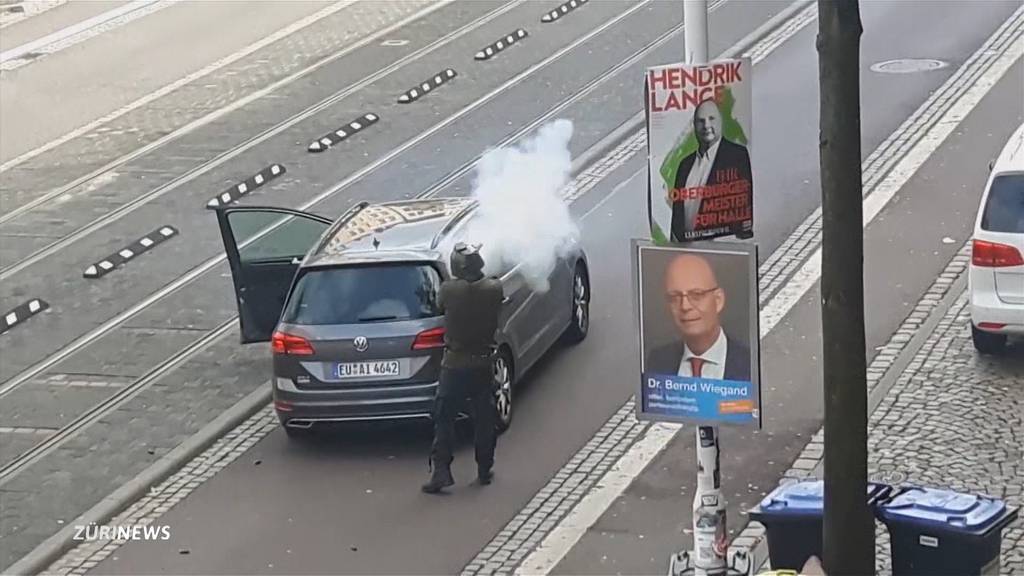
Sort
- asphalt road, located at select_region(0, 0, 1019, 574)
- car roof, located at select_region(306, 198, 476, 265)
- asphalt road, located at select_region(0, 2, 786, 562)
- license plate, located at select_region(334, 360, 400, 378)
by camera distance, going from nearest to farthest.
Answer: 1. asphalt road, located at select_region(0, 0, 1019, 574)
2. license plate, located at select_region(334, 360, 400, 378)
3. car roof, located at select_region(306, 198, 476, 265)
4. asphalt road, located at select_region(0, 2, 786, 562)

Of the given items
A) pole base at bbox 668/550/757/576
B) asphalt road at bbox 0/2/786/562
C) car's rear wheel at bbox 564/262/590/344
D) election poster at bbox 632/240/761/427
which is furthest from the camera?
car's rear wheel at bbox 564/262/590/344

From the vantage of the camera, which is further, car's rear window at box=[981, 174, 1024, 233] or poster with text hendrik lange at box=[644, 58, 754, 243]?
car's rear window at box=[981, 174, 1024, 233]

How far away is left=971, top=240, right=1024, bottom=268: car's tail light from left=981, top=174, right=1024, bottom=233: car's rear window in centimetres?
12

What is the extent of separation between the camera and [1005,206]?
41.3ft

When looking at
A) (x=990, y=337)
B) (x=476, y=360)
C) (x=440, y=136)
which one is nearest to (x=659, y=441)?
(x=476, y=360)

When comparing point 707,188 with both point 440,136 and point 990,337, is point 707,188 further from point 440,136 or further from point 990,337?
point 440,136

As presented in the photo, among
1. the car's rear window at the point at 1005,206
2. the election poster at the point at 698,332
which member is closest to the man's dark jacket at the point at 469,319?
the election poster at the point at 698,332

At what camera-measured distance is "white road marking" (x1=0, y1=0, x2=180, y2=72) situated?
87.2 ft

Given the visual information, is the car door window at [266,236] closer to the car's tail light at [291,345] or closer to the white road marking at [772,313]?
the car's tail light at [291,345]

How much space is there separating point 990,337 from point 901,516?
454cm

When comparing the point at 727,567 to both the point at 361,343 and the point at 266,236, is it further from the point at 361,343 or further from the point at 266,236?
the point at 266,236

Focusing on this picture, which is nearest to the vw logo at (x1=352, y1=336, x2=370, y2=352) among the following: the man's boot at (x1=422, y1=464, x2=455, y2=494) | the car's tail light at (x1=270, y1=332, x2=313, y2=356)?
the car's tail light at (x1=270, y1=332, x2=313, y2=356)

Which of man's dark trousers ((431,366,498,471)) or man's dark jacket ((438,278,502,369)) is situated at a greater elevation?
man's dark jacket ((438,278,502,369))

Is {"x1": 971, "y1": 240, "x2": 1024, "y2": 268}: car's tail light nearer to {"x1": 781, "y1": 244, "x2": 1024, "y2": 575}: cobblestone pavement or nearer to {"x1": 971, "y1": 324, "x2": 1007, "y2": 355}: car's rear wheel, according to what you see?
{"x1": 971, "y1": 324, "x2": 1007, "y2": 355}: car's rear wheel
